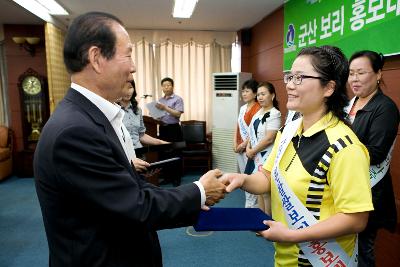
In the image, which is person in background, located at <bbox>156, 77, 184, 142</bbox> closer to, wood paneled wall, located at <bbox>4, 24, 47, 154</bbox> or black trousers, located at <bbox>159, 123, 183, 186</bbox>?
black trousers, located at <bbox>159, 123, 183, 186</bbox>

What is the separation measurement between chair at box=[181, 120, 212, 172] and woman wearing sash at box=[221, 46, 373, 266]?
164 inches

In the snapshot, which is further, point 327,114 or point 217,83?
point 217,83

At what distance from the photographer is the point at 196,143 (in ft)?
18.6

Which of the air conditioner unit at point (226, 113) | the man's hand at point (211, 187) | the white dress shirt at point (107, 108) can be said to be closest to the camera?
the white dress shirt at point (107, 108)

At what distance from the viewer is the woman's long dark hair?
45.9 inches

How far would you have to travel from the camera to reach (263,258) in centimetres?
274

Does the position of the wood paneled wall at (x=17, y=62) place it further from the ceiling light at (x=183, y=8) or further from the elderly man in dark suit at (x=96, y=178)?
the elderly man in dark suit at (x=96, y=178)

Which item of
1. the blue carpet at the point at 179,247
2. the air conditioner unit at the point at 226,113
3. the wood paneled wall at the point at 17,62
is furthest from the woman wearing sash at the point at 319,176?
the wood paneled wall at the point at 17,62

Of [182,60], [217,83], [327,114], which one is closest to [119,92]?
[327,114]

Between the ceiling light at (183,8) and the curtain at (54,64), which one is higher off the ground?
the ceiling light at (183,8)

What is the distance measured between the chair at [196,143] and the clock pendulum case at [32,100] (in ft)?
8.05

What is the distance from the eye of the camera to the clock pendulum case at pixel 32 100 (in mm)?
5512

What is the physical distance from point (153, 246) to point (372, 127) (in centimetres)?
150

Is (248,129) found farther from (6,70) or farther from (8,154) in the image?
(6,70)
